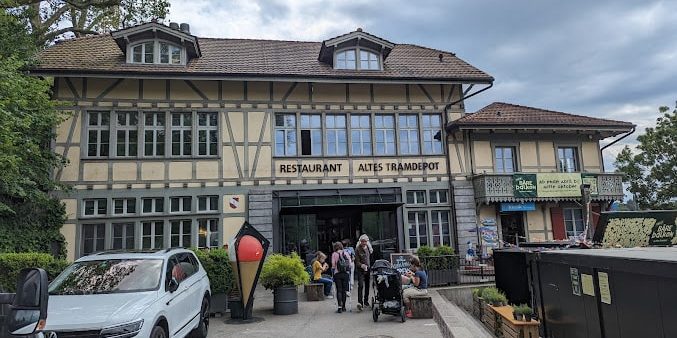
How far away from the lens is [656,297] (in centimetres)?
338

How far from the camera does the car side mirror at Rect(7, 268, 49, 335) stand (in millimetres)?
2998

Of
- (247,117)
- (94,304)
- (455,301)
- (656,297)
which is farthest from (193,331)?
(247,117)

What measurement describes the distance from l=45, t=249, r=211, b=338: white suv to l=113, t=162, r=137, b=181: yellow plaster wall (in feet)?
31.9

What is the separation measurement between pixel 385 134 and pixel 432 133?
2100 millimetres

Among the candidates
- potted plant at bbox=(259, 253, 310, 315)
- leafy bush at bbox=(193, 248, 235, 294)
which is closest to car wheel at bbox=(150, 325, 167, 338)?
leafy bush at bbox=(193, 248, 235, 294)

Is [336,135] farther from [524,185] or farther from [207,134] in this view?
[524,185]

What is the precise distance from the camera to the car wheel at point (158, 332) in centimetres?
606

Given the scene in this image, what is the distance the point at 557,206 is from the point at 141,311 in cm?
1857

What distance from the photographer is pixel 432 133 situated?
19797 mm

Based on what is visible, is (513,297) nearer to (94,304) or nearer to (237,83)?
(94,304)

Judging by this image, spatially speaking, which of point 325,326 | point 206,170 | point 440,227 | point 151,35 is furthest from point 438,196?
point 151,35

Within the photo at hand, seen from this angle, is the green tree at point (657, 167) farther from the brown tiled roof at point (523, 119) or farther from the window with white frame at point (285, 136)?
the window with white frame at point (285, 136)

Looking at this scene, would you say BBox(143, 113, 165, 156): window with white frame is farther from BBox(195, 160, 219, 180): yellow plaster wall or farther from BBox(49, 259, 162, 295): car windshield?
BBox(49, 259, 162, 295): car windshield

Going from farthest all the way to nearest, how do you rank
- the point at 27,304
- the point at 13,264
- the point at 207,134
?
the point at 207,134 < the point at 13,264 < the point at 27,304
